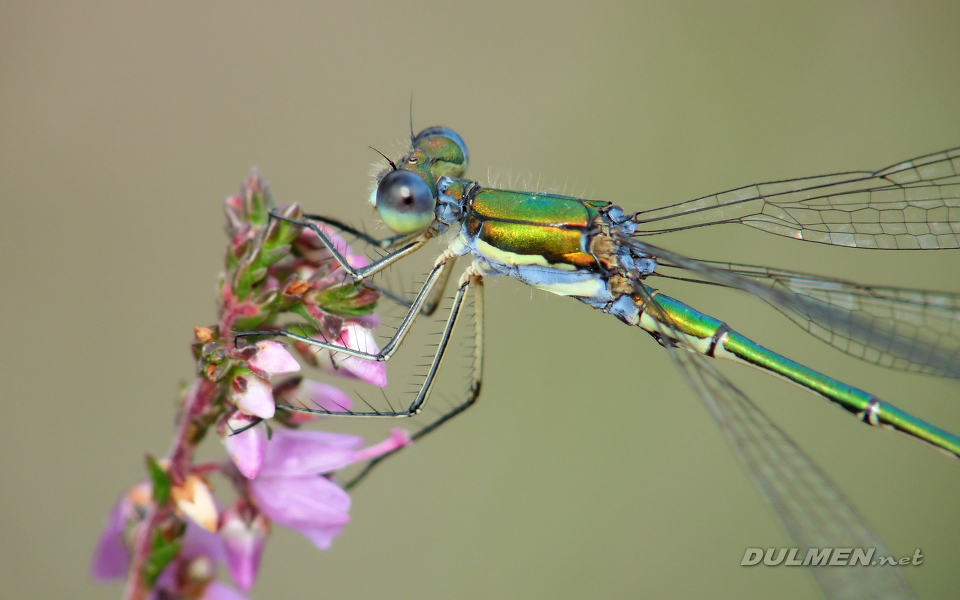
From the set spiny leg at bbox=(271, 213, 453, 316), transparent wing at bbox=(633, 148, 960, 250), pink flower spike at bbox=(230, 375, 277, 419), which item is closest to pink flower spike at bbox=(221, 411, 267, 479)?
pink flower spike at bbox=(230, 375, 277, 419)

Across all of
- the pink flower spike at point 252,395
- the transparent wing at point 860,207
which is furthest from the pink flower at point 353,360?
the transparent wing at point 860,207

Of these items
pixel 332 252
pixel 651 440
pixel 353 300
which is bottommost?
pixel 651 440

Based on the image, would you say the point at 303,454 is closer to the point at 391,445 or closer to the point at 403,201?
the point at 391,445

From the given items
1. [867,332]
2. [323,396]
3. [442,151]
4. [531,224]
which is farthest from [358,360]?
[867,332]

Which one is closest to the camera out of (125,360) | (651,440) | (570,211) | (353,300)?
(353,300)

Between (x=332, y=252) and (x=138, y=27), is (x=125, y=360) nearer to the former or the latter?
(x=138, y=27)

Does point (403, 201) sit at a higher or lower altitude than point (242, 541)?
higher

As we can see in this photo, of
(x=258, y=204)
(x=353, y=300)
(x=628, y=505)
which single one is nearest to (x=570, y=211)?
(x=353, y=300)

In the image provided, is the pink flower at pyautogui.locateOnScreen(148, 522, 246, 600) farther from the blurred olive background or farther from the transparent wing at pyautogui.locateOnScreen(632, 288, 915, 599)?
the blurred olive background

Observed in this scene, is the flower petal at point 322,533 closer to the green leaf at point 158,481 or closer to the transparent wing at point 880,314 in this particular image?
the green leaf at point 158,481
